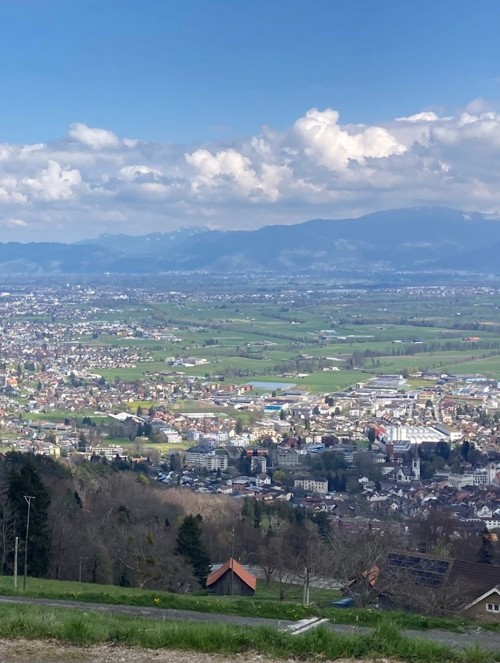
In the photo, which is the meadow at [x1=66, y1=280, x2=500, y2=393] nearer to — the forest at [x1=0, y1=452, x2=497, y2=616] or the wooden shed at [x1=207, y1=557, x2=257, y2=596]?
the forest at [x1=0, y1=452, x2=497, y2=616]

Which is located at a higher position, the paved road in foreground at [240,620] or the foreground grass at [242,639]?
the foreground grass at [242,639]

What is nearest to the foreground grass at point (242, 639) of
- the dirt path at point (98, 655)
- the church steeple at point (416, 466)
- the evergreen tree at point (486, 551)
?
the dirt path at point (98, 655)

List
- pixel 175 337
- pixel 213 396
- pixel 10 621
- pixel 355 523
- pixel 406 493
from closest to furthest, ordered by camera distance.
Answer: pixel 10 621 < pixel 355 523 < pixel 406 493 < pixel 213 396 < pixel 175 337

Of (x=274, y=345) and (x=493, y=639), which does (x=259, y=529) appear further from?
(x=274, y=345)

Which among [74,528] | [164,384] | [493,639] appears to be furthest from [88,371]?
[493,639]

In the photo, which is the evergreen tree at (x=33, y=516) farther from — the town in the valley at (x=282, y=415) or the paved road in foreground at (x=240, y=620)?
the paved road in foreground at (x=240, y=620)

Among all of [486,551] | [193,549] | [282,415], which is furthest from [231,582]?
[282,415]

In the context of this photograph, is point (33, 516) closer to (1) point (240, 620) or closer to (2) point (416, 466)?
(1) point (240, 620)
